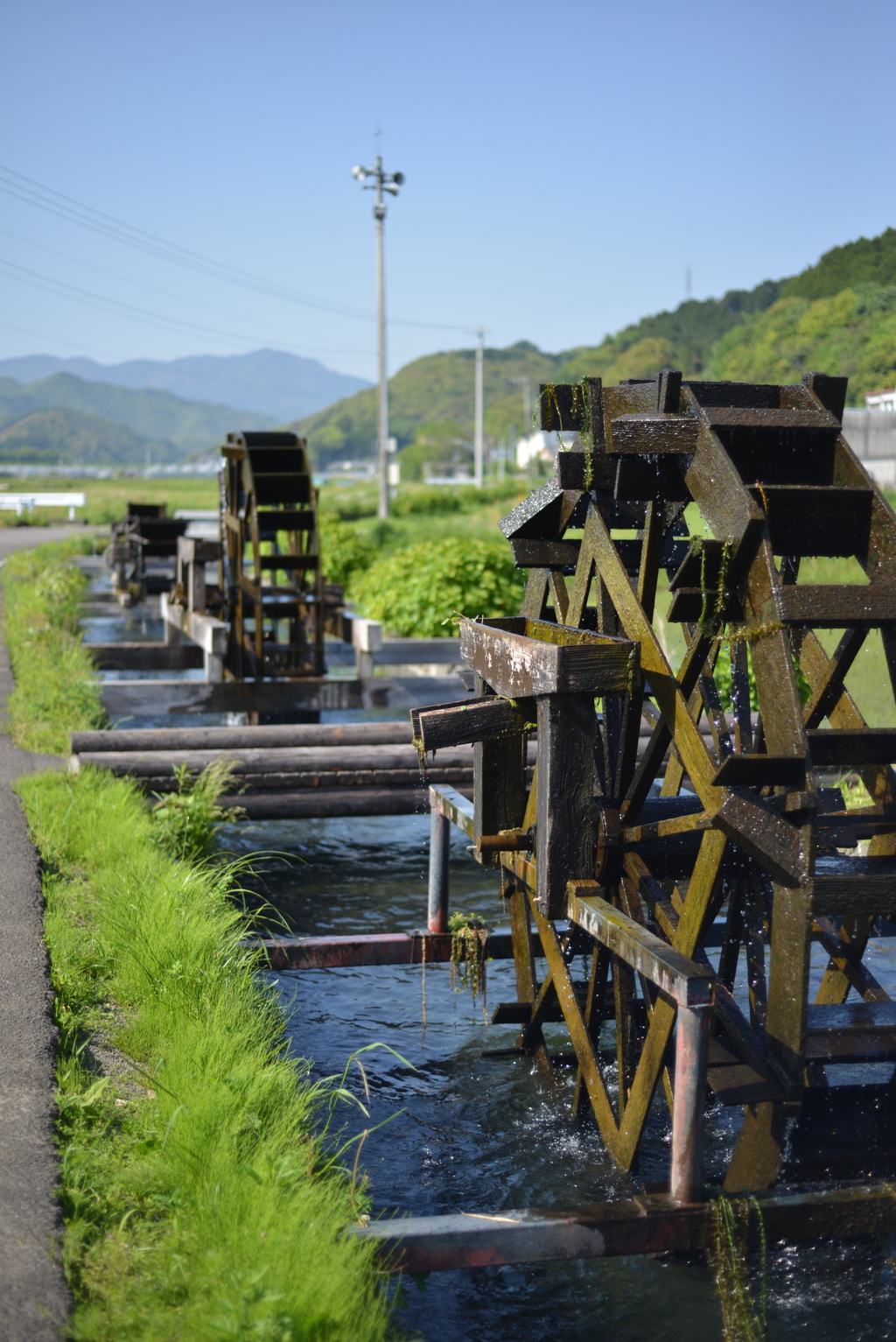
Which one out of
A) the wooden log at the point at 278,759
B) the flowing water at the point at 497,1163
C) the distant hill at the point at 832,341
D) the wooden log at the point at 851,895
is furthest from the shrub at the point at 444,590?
the wooden log at the point at 851,895

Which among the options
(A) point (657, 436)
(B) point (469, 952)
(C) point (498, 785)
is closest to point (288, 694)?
(B) point (469, 952)

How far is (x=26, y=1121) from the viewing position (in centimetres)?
363

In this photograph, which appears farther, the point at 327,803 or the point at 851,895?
the point at 327,803

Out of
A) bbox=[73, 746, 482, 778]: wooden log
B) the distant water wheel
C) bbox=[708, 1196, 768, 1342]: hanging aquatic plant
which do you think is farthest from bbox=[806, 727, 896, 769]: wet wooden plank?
the distant water wheel

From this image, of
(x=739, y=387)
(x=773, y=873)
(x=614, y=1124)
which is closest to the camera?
(x=773, y=873)

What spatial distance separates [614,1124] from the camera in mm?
4227

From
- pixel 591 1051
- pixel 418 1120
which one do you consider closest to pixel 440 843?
pixel 418 1120

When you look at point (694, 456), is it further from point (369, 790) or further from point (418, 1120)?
point (369, 790)

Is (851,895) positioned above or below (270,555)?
below

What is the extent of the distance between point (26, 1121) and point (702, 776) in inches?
91.0

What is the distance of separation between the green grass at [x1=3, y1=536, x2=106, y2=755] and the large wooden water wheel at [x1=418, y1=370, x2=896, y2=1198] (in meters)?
4.86

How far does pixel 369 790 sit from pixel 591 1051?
4054 millimetres

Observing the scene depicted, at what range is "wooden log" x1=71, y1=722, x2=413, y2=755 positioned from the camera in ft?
25.8

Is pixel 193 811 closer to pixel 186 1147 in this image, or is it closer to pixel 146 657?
pixel 186 1147
